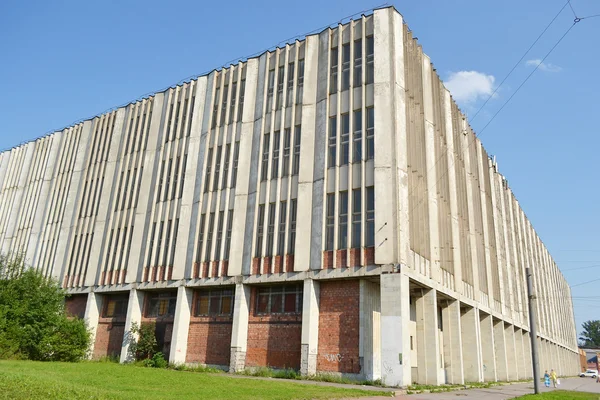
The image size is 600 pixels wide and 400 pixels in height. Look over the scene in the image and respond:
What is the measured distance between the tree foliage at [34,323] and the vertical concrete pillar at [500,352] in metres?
33.6

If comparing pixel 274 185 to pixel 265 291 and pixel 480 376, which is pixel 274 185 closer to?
pixel 265 291

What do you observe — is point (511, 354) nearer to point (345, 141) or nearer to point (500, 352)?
point (500, 352)

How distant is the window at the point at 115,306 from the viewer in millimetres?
38219

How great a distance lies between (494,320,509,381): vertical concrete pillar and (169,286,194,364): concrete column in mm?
26432

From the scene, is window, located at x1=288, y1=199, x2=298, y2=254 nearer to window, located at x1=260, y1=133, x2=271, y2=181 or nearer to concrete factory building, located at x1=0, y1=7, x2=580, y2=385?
concrete factory building, located at x1=0, y1=7, x2=580, y2=385

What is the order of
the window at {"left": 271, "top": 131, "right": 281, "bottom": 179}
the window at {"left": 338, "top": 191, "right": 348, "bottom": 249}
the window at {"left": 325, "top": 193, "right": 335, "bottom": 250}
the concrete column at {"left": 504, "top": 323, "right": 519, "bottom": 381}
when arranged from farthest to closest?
the concrete column at {"left": 504, "top": 323, "right": 519, "bottom": 381} < the window at {"left": 271, "top": 131, "right": 281, "bottom": 179} < the window at {"left": 325, "top": 193, "right": 335, "bottom": 250} < the window at {"left": 338, "top": 191, "right": 348, "bottom": 249}

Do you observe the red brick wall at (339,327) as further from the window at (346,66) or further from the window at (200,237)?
the window at (346,66)

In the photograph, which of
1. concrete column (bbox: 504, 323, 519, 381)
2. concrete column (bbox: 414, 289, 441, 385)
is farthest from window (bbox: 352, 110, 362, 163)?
concrete column (bbox: 504, 323, 519, 381)

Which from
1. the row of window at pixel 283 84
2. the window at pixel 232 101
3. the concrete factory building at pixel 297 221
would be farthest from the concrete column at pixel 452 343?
the window at pixel 232 101

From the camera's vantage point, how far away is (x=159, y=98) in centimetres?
4175

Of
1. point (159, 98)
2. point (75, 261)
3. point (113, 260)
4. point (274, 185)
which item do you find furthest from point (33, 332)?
point (159, 98)

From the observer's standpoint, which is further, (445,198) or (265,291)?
(445,198)

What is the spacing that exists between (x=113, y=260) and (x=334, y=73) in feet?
77.2

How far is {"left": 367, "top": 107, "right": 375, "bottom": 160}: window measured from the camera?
90.8ft
